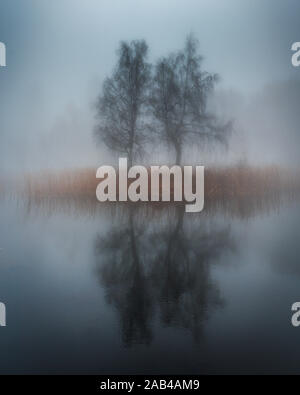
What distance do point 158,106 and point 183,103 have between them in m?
0.13

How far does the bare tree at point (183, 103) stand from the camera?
1.84m

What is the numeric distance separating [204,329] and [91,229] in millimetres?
797

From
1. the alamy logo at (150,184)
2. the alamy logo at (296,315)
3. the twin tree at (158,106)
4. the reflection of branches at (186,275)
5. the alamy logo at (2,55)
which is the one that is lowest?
the alamy logo at (296,315)

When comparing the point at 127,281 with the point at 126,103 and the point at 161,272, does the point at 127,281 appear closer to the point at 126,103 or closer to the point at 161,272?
the point at 161,272

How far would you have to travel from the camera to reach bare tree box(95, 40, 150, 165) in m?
1.83

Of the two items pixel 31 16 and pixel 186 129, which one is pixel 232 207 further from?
pixel 31 16

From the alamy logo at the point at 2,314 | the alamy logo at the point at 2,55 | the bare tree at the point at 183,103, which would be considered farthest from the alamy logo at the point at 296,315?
the alamy logo at the point at 2,55

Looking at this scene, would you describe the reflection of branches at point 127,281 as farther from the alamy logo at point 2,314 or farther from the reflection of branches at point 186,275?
the alamy logo at point 2,314

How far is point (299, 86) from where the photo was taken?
1860 millimetres

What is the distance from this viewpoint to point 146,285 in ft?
6.14

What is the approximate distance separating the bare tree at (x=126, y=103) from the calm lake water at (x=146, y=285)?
1.16 feet

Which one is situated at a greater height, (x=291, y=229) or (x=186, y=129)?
(x=186, y=129)

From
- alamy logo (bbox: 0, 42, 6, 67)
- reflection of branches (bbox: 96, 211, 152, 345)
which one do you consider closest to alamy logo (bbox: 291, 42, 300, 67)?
reflection of branches (bbox: 96, 211, 152, 345)

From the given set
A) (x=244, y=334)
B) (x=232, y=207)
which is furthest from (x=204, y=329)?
(x=232, y=207)
